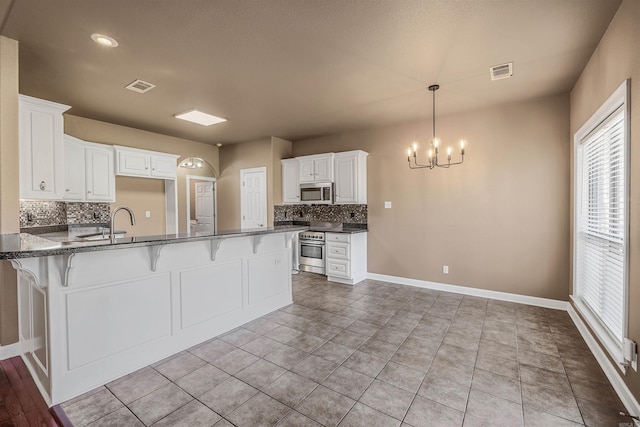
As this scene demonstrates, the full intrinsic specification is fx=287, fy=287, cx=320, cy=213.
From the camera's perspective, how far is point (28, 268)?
181 centimetres

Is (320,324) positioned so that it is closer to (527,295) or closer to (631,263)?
(631,263)

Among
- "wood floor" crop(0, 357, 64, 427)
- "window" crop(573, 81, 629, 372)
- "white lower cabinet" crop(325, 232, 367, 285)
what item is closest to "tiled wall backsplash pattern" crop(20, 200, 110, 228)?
"wood floor" crop(0, 357, 64, 427)

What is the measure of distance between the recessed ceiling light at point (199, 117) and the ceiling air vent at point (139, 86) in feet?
2.61

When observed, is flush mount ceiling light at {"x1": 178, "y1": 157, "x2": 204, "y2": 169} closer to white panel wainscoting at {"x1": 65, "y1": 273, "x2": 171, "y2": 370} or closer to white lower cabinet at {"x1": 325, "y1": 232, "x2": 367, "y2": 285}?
white lower cabinet at {"x1": 325, "y1": 232, "x2": 367, "y2": 285}

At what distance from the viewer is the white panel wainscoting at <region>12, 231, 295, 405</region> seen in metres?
1.96

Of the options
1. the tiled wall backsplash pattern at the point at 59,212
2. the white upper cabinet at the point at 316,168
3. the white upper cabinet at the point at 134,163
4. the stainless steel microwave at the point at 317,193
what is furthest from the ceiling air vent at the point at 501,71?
the tiled wall backsplash pattern at the point at 59,212

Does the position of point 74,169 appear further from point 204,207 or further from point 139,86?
point 204,207

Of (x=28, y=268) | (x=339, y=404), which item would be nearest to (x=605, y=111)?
(x=339, y=404)

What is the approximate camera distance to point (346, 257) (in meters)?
4.94

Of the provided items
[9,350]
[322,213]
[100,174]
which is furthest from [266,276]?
[100,174]

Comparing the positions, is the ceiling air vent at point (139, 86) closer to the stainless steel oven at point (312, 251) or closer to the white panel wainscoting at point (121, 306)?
the white panel wainscoting at point (121, 306)

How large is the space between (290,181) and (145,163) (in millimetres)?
2683

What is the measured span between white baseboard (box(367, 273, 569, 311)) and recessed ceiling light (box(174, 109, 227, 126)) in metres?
3.80

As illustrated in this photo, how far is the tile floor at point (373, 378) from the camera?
72.7 inches
